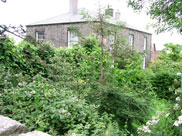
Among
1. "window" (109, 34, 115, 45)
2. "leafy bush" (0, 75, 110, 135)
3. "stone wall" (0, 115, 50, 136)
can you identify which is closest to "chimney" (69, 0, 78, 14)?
"window" (109, 34, 115, 45)

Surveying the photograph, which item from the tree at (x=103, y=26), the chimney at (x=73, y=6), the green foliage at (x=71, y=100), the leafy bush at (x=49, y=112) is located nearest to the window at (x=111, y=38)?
the tree at (x=103, y=26)

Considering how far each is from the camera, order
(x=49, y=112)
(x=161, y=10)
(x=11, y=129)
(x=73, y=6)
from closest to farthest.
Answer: (x=11, y=129)
(x=49, y=112)
(x=161, y=10)
(x=73, y=6)

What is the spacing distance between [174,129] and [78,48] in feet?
18.2

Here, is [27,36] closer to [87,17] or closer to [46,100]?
[46,100]

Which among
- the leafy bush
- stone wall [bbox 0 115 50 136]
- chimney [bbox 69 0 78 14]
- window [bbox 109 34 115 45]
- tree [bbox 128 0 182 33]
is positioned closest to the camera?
stone wall [bbox 0 115 50 136]

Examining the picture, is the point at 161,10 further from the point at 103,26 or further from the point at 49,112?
the point at 49,112

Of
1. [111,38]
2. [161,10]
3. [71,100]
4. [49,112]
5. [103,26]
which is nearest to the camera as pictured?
[49,112]

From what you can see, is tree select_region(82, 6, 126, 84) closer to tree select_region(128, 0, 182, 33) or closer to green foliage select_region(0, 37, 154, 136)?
green foliage select_region(0, 37, 154, 136)

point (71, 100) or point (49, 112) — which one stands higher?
point (71, 100)

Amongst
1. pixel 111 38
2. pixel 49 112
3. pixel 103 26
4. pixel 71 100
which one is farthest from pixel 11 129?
pixel 111 38

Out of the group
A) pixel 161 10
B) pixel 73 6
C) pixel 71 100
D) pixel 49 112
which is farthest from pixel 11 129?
pixel 73 6

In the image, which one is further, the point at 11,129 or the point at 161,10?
the point at 161,10

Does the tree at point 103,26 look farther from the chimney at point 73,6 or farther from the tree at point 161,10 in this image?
the chimney at point 73,6

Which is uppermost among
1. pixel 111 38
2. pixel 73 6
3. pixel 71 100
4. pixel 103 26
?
pixel 73 6
